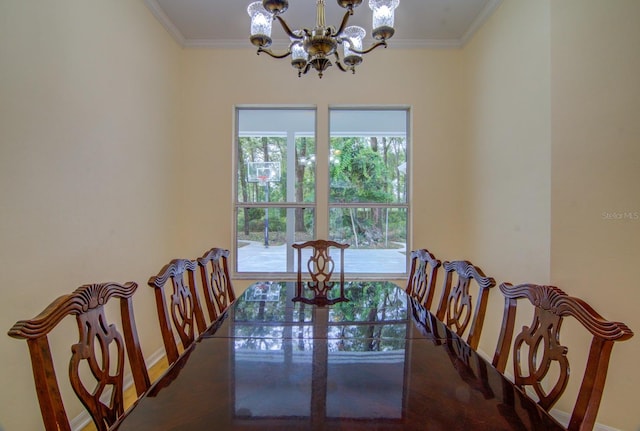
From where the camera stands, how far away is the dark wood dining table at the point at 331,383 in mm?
818

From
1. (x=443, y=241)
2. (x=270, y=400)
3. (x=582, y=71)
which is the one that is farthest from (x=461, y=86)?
(x=270, y=400)

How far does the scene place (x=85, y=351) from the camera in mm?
949

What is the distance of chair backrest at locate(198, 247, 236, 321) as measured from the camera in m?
1.86

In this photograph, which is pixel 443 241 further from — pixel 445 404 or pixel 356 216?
pixel 445 404

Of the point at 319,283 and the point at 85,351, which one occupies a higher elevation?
the point at 85,351

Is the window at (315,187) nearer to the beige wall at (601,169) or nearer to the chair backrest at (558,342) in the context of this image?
the beige wall at (601,169)

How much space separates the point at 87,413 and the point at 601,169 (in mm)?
3545

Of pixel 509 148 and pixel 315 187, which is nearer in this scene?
pixel 509 148

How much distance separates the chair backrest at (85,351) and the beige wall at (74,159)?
78 centimetres

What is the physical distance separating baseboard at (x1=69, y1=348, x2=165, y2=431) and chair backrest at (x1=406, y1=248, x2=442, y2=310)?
218 centimetres

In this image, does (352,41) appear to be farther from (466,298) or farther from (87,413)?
(87,413)

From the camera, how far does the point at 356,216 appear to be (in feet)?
10.5

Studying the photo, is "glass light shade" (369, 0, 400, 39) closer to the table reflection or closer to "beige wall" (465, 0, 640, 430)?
"beige wall" (465, 0, 640, 430)

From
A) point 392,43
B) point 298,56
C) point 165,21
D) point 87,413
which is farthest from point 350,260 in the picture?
point 165,21
